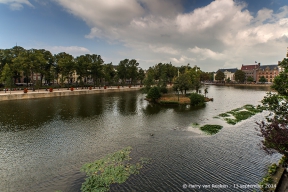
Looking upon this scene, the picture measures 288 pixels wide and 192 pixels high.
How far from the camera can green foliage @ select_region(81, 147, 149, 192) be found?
11.3m

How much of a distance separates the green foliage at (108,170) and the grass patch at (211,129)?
35.7ft

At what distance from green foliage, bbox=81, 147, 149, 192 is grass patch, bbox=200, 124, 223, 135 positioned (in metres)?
10.9

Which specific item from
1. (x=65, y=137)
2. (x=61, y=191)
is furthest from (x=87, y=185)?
(x=65, y=137)

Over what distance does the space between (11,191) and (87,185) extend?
4.43m

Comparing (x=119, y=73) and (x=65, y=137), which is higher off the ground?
(x=119, y=73)

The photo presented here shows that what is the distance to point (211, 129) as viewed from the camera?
22.8 m

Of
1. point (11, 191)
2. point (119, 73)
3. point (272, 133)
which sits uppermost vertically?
point (119, 73)

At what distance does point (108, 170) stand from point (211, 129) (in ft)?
49.5

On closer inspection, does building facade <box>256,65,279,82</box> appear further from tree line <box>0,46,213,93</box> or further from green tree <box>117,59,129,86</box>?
green tree <box>117,59,129,86</box>

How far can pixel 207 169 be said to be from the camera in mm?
13172

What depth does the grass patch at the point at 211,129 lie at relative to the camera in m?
21.9

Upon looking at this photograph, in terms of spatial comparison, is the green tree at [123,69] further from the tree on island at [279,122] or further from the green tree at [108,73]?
the tree on island at [279,122]

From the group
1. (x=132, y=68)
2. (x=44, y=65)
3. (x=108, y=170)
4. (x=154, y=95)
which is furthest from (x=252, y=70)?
(x=108, y=170)

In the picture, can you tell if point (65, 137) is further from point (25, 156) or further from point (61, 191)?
point (61, 191)
